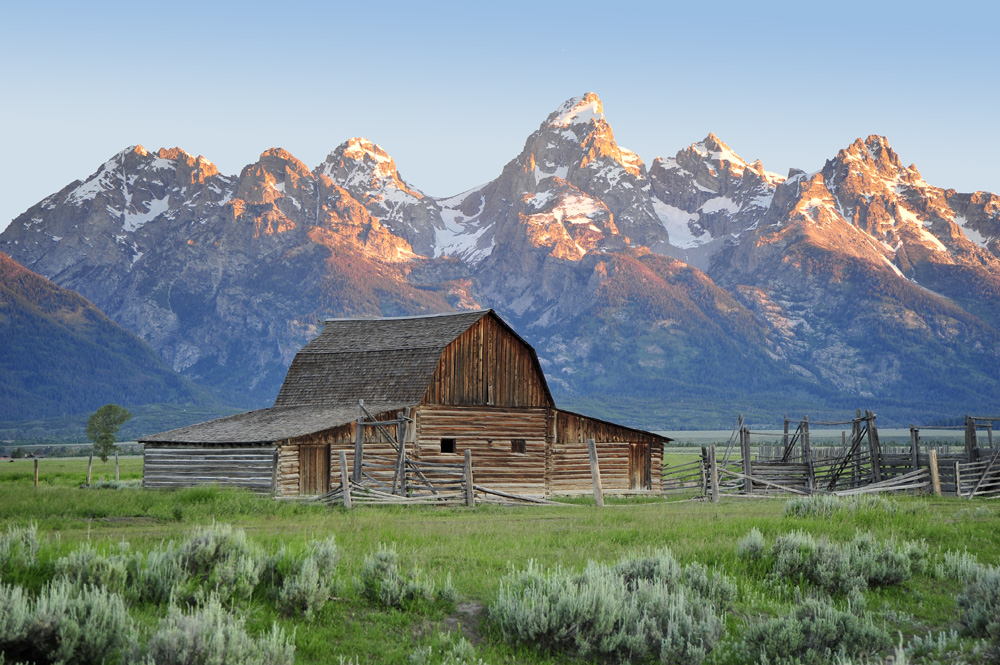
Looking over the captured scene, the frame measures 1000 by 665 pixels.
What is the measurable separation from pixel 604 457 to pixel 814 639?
100 ft

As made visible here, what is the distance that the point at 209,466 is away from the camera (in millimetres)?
33812

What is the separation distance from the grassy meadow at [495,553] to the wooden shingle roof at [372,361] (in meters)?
11.6

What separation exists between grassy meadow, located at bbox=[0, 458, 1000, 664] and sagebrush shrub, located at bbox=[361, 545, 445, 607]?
3.9 inches

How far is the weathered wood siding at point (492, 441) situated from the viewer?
35.6 metres

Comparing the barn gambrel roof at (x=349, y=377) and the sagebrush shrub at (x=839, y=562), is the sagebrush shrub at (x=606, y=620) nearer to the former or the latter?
the sagebrush shrub at (x=839, y=562)

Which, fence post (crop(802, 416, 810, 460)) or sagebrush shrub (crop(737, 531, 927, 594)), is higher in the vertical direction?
fence post (crop(802, 416, 810, 460))

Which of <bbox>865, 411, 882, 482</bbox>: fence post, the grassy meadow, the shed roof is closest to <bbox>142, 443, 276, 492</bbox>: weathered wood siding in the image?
the shed roof

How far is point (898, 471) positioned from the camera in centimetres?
3216

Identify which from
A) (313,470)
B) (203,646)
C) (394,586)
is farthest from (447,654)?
(313,470)

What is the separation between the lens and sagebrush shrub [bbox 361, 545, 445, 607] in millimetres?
11016

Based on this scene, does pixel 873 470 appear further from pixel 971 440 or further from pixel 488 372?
pixel 488 372

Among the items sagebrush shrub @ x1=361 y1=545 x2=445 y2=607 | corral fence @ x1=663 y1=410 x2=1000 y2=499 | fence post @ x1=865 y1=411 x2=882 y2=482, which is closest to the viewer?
sagebrush shrub @ x1=361 y1=545 x2=445 y2=607

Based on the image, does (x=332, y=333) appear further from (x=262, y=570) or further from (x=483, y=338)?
(x=262, y=570)

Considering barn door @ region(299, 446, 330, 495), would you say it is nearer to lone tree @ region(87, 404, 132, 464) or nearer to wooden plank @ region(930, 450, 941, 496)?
wooden plank @ region(930, 450, 941, 496)
